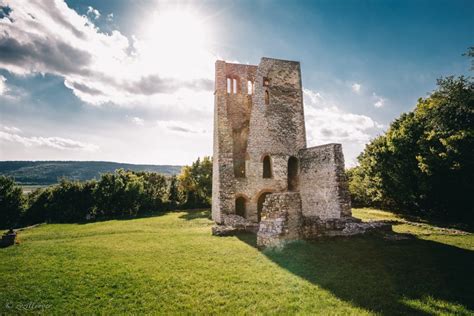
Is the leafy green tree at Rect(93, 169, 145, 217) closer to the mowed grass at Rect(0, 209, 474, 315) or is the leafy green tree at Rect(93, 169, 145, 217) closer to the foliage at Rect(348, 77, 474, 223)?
the mowed grass at Rect(0, 209, 474, 315)

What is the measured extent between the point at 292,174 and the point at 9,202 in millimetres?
29761

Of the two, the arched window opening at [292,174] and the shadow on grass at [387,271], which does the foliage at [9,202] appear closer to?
the arched window opening at [292,174]

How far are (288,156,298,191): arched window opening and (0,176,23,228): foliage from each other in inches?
1155

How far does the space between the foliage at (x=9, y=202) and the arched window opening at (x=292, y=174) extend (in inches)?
1155

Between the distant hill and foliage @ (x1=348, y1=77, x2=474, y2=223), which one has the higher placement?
the distant hill

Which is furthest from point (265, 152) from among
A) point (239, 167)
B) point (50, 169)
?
A: point (50, 169)

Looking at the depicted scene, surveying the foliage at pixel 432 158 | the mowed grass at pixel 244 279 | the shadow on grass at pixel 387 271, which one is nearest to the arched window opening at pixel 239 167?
the mowed grass at pixel 244 279

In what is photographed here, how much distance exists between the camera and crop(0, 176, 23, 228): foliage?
2595 cm

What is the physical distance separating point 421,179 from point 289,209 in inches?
569

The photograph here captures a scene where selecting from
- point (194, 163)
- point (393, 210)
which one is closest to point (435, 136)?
point (393, 210)

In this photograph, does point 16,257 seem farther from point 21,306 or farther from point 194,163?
point 194,163

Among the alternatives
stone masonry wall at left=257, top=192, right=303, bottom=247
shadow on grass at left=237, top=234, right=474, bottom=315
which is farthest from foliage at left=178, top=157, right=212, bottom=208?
shadow on grass at left=237, top=234, right=474, bottom=315

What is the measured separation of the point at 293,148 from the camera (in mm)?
20047

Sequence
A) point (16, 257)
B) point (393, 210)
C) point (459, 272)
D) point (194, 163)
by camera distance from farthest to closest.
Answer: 1. point (194, 163)
2. point (393, 210)
3. point (16, 257)
4. point (459, 272)
